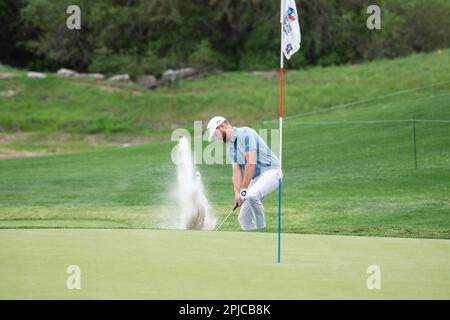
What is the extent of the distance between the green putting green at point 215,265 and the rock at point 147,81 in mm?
33238

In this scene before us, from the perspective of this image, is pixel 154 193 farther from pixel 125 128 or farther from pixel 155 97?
pixel 155 97

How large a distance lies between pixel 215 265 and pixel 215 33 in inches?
1715

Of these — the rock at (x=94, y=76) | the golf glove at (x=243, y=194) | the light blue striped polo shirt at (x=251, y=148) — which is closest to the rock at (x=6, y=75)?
the rock at (x=94, y=76)

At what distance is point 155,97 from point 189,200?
25476 mm

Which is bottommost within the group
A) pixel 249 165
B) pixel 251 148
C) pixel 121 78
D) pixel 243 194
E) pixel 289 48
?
pixel 243 194

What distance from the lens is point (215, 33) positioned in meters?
53.6

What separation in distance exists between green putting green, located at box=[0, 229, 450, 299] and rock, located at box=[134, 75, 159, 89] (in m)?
33.2

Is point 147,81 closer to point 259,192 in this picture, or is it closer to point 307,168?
point 307,168

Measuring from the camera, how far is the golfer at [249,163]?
13.6 m

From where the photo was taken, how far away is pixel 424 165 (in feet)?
80.4

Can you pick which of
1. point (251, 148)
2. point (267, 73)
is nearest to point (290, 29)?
point (251, 148)

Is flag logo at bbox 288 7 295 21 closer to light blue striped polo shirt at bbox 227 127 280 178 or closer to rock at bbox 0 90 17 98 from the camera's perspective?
light blue striped polo shirt at bbox 227 127 280 178

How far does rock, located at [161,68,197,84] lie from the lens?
48203mm

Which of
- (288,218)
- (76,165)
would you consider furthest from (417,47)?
(288,218)
